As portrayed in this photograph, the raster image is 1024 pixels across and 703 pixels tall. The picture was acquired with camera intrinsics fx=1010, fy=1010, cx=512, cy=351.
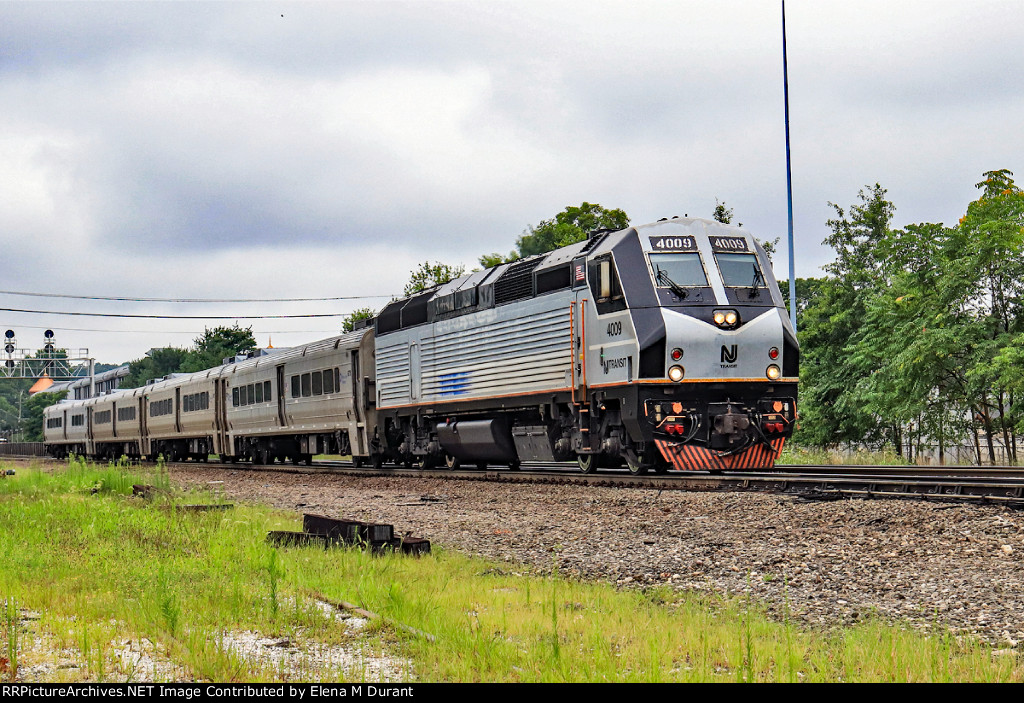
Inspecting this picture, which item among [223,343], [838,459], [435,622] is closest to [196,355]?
[223,343]

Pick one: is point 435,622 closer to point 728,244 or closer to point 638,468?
point 638,468

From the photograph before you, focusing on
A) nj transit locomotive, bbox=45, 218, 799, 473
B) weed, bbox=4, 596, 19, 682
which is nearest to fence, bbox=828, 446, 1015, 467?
nj transit locomotive, bbox=45, 218, 799, 473

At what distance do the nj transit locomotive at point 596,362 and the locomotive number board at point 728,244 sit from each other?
2cm

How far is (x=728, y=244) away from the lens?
16.8 metres

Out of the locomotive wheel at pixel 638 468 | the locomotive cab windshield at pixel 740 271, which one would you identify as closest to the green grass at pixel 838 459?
the locomotive wheel at pixel 638 468

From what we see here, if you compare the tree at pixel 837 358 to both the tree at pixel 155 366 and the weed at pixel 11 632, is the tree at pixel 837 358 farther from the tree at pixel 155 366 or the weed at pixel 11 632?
the tree at pixel 155 366

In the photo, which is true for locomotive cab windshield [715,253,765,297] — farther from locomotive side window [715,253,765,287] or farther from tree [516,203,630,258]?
tree [516,203,630,258]

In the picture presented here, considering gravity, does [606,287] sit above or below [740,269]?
below

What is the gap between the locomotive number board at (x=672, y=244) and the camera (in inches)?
644

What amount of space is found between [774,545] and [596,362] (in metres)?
7.68

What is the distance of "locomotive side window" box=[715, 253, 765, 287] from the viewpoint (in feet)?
53.9

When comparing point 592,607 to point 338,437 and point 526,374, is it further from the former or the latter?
point 338,437

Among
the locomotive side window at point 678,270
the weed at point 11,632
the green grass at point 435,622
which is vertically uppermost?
the locomotive side window at point 678,270
